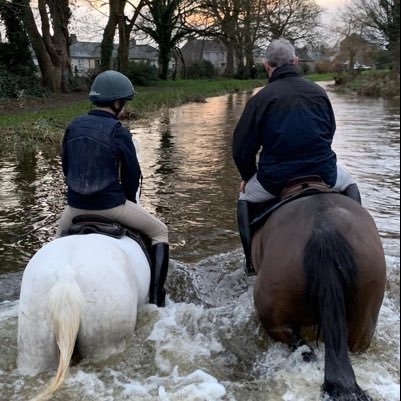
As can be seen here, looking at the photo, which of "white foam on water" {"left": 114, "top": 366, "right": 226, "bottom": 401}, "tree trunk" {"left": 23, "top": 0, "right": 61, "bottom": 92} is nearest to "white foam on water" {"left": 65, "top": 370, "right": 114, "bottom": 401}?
"white foam on water" {"left": 114, "top": 366, "right": 226, "bottom": 401}

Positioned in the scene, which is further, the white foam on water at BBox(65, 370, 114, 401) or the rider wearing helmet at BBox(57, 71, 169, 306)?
the rider wearing helmet at BBox(57, 71, 169, 306)

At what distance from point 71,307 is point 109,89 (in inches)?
79.6

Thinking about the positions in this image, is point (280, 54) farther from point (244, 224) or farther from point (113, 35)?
point (113, 35)

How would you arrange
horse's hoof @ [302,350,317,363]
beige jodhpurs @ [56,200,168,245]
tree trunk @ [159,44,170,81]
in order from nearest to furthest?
1. horse's hoof @ [302,350,317,363]
2. beige jodhpurs @ [56,200,168,245]
3. tree trunk @ [159,44,170,81]

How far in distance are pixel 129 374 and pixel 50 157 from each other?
11.2 meters

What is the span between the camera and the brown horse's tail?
126 inches

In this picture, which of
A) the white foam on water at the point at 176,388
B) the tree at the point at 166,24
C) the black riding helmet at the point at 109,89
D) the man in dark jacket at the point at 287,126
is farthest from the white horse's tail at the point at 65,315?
the tree at the point at 166,24

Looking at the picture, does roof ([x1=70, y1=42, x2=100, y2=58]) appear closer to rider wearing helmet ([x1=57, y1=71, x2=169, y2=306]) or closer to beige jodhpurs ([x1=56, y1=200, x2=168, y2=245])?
rider wearing helmet ([x1=57, y1=71, x2=169, y2=306])

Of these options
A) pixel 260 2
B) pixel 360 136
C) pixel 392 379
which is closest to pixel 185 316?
pixel 392 379

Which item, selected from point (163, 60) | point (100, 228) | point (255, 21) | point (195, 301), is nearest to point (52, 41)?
point (163, 60)

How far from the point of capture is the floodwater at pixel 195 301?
3.52 metres

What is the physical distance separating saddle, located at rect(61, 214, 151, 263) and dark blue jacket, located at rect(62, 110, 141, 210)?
107mm

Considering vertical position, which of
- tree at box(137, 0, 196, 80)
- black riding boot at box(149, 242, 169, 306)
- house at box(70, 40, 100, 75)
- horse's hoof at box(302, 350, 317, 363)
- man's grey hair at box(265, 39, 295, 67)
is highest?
house at box(70, 40, 100, 75)

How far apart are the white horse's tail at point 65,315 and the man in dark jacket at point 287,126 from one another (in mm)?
1909
